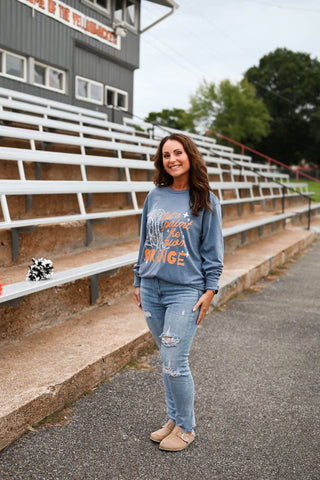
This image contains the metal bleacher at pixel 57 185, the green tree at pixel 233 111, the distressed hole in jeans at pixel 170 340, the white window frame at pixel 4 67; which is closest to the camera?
the distressed hole in jeans at pixel 170 340

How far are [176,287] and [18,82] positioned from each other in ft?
34.3

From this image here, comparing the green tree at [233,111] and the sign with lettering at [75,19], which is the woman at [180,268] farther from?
the green tree at [233,111]

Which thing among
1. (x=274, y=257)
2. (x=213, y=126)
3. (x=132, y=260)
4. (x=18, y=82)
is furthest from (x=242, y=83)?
(x=132, y=260)

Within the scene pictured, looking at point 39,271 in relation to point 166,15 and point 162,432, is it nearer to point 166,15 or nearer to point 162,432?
point 162,432

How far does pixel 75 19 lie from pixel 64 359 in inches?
483

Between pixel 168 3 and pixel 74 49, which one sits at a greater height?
pixel 168 3

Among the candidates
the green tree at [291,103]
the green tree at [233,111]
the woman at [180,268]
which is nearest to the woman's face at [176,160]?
the woman at [180,268]

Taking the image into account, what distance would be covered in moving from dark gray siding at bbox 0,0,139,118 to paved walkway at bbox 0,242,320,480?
9.40 m

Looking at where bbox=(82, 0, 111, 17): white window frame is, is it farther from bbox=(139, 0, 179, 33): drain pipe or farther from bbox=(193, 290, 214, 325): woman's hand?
bbox=(193, 290, 214, 325): woman's hand

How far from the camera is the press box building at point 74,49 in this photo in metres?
11.4

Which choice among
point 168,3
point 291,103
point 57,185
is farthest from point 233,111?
point 57,185

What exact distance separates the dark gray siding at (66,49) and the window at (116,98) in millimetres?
177

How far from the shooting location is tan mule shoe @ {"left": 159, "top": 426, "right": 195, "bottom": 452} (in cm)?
246

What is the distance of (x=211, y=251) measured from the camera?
246cm
